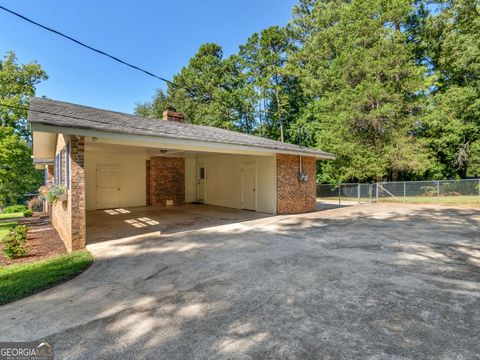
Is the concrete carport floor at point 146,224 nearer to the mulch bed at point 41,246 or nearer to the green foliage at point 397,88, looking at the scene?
the mulch bed at point 41,246

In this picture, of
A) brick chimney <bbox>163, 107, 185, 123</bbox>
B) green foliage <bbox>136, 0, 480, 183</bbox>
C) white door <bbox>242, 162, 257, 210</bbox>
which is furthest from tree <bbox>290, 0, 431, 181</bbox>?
brick chimney <bbox>163, 107, 185, 123</bbox>

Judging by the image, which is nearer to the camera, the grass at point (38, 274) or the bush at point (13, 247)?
the grass at point (38, 274)

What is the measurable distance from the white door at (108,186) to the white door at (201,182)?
4169mm

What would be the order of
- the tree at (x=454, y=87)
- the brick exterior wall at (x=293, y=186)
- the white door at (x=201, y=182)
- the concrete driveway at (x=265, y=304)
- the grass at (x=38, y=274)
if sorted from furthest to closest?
the tree at (x=454, y=87), the white door at (x=201, y=182), the brick exterior wall at (x=293, y=186), the grass at (x=38, y=274), the concrete driveway at (x=265, y=304)

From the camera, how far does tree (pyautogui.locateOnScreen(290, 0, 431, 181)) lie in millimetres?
17328

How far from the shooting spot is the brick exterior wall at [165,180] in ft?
42.1

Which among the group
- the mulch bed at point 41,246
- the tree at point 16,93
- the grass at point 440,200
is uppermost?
the tree at point 16,93

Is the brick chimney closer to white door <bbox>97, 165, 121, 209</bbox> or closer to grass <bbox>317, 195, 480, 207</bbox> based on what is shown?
white door <bbox>97, 165, 121, 209</bbox>

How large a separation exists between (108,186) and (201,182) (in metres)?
4.71

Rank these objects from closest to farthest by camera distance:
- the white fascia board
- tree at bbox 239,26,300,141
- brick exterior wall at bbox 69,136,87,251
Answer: the white fascia board
brick exterior wall at bbox 69,136,87,251
tree at bbox 239,26,300,141

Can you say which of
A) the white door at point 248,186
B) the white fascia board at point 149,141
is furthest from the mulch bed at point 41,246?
the white door at point 248,186

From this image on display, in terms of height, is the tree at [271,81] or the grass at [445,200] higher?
the tree at [271,81]

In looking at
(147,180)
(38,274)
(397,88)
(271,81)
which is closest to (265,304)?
(38,274)

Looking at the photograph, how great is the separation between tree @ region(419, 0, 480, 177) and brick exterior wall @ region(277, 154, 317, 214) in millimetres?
12007
